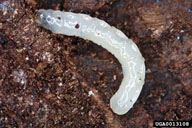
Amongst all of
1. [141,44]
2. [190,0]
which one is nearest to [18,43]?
[141,44]

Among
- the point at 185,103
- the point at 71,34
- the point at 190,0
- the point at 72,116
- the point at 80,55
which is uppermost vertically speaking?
the point at 190,0

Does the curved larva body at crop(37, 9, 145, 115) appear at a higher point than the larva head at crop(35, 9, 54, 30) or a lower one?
lower

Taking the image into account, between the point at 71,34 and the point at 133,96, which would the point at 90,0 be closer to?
the point at 71,34

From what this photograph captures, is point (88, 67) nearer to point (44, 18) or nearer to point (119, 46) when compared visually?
point (119, 46)

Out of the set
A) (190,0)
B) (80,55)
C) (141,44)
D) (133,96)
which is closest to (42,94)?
(80,55)

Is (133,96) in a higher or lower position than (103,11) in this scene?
lower

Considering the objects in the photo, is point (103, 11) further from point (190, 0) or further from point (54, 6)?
point (190, 0)
